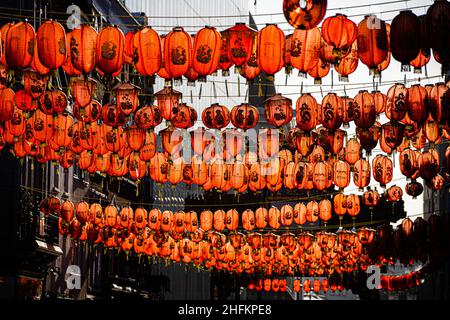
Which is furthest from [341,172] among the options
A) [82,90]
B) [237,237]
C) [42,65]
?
[237,237]

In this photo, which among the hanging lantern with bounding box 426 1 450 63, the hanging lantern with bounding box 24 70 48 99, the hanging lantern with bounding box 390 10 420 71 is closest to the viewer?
the hanging lantern with bounding box 426 1 450 63

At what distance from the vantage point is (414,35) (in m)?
15.1

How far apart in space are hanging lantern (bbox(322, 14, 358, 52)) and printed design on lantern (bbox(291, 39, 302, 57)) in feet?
1.66

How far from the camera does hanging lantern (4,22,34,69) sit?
16.0m

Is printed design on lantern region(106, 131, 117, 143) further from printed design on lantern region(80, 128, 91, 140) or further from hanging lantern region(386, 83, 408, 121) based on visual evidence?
hanging lantern region(386, 83, 408, 121)

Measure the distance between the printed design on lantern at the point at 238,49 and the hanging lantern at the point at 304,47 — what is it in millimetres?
936

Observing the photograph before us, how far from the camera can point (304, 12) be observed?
45.4 ft

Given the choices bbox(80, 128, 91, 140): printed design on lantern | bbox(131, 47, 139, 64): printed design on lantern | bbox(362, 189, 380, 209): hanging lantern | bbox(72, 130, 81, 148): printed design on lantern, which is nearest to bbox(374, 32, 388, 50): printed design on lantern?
bbox(131, 47, 139, 64): printed design on lantern

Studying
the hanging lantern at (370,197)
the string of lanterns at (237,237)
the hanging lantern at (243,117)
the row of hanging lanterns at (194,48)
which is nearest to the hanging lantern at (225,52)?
the row of hanging lanterns at (194,48)

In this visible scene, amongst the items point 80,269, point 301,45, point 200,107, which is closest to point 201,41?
point 301,45

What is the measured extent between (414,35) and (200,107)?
5148 centimetres

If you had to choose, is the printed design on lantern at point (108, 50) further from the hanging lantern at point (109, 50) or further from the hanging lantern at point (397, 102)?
the hanging lantern at point (397, 102)

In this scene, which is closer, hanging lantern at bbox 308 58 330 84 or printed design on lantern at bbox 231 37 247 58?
printed design on lantern at bbox 231 37 247 58
